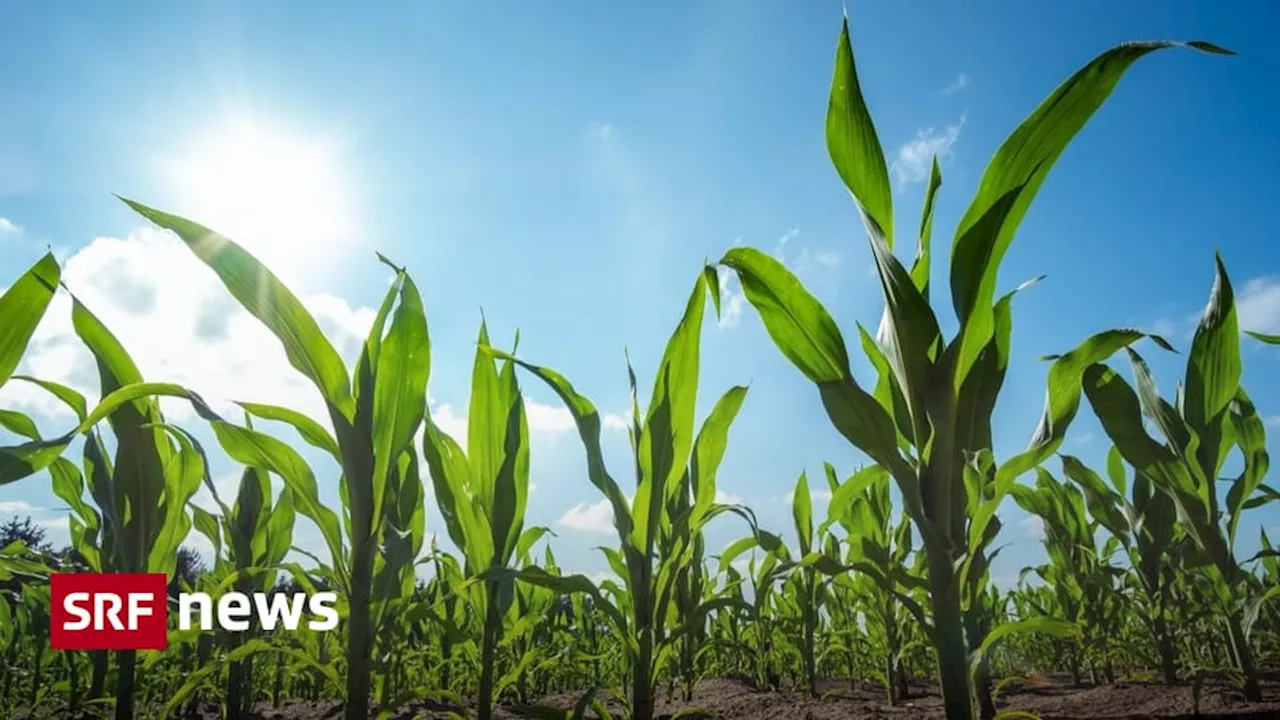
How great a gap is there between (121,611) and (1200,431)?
3.43 m

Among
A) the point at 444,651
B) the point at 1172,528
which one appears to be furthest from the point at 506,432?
the point at 1172,528

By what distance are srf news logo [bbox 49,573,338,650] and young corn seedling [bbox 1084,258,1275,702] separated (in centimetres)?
228

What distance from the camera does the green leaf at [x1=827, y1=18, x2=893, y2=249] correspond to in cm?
139

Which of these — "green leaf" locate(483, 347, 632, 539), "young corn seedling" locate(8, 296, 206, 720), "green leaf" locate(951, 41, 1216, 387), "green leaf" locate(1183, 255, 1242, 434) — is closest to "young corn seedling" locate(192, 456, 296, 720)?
"young corn seedling" locate(8, 296, 206, 720)

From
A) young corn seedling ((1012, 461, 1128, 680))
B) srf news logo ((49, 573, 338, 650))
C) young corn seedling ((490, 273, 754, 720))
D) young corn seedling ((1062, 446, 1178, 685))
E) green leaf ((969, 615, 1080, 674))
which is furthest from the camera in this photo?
young corn seedling ((1012, 461, 1128, 680))

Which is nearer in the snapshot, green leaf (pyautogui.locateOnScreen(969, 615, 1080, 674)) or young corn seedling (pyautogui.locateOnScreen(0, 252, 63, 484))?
green leaf (pyautogui.locateOnScreen(969, 615, 1080, 674))

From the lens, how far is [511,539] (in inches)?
84.6

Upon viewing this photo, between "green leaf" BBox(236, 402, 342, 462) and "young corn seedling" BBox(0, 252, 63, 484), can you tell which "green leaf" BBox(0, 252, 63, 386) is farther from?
"green leaf" BBox(236, 402, 342, 462)

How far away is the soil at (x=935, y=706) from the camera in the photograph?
217 centimetres

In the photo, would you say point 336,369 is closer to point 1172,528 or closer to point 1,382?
point 1,382

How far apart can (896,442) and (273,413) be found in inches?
56.8

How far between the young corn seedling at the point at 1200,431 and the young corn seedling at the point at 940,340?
534mm

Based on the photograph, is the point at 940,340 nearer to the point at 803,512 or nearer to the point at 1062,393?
the point at 1062,393

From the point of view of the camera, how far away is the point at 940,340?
142 cm
